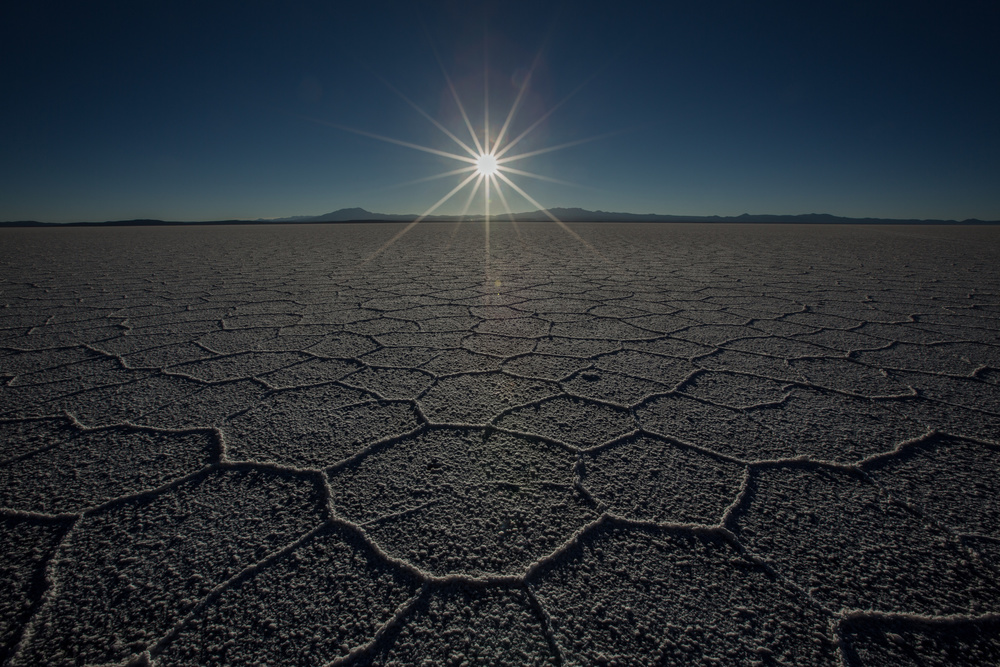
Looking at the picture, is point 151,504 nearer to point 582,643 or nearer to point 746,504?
point 582,643

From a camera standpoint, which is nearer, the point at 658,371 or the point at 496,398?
the point at 496,398

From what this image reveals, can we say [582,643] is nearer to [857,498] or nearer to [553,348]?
[857,498]

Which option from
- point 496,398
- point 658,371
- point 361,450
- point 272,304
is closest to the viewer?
point 361,450

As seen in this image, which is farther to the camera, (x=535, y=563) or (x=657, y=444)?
(x=657, y=444)

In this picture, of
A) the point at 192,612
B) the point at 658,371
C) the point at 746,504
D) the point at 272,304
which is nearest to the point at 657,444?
the point at 746,504

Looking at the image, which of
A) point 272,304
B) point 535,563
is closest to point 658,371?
point 535,563

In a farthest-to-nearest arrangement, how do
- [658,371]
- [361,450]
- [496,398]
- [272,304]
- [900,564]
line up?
1. [272,304]
2. [658,371]
3. [496,398]
4. [361,450]
5. [900,564]
